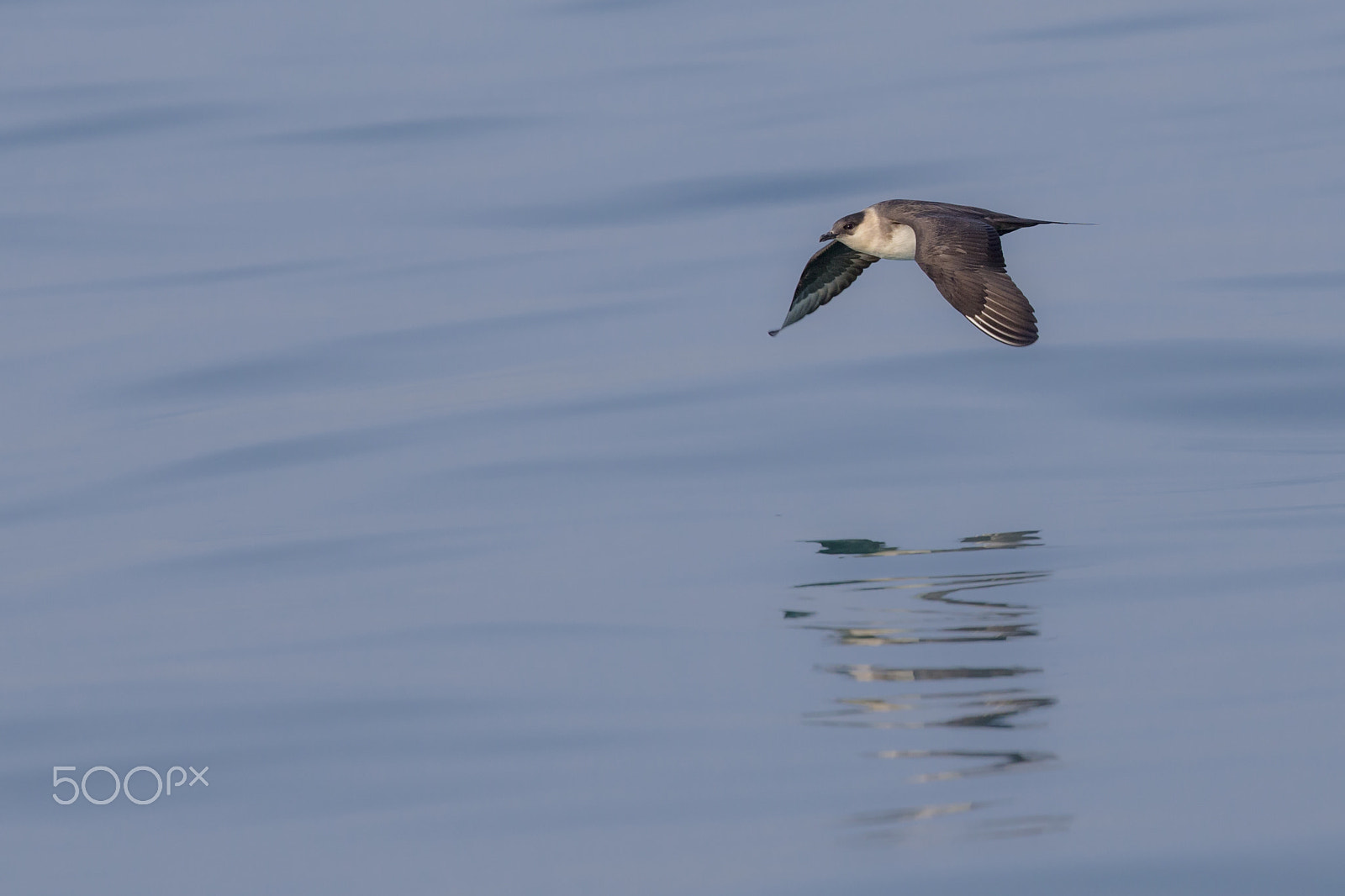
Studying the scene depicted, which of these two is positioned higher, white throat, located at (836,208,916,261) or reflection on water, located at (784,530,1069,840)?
white throat, located at (836,208,916,261)

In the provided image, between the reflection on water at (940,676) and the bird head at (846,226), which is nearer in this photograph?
the reflection on water at (940,676)

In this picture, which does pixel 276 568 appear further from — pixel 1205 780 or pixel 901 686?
pixel 1205 780

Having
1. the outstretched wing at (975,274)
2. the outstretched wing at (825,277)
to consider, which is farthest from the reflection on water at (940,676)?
the outstretched wing at (825,277)

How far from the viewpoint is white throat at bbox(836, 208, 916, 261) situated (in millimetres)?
9398

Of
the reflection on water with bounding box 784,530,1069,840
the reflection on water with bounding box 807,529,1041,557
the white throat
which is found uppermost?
the white throat

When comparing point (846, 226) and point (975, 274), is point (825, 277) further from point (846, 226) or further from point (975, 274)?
point (975, 274)

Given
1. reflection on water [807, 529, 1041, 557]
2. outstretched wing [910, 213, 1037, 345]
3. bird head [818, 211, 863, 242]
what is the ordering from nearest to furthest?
reflection on water [807, 529, 1041, 557]
outstretched wing [910, 213, 1037, 345]
bird head [818, 211, 863, 242]

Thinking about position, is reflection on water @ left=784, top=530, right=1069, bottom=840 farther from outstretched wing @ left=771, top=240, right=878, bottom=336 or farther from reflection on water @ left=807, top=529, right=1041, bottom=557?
outstretched wing @ left=771, top=240, right=878, bottom=336

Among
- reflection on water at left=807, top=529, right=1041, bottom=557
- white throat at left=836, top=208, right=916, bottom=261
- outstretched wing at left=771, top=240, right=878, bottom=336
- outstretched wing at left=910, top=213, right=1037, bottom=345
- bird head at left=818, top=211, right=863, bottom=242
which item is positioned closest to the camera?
reflection on water at left=807, top=529, right=1041, bottom=557

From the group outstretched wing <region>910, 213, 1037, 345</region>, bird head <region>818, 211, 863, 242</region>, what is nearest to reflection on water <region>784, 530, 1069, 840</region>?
outstretched wing <region>910, 213, 1037, 345</region>

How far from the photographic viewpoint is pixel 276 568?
801cm

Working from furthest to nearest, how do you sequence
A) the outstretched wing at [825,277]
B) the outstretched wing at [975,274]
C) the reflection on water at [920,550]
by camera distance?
the outstretched wing at [825,277] → the outstretched wing at [975,274] → the reflection on water at [920,550]

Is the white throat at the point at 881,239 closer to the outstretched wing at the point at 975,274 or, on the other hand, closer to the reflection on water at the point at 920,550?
the outstretched wing at the point at 975,274

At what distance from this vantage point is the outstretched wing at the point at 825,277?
10.1 m
